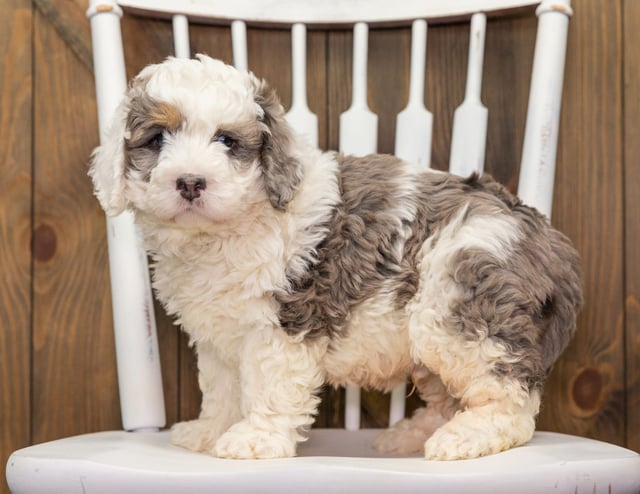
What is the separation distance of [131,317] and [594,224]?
3.33ft

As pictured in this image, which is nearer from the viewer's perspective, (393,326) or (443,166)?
(393,326)

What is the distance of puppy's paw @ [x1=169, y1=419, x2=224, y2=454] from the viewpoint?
139 centimetres

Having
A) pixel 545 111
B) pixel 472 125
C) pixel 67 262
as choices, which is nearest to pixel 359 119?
pixel 472 125

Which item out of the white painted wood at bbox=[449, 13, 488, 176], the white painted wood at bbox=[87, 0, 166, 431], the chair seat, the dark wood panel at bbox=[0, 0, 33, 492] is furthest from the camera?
the dark wood panel at bbox=[0, 0, 33, 492]

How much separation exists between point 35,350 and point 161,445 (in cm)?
58

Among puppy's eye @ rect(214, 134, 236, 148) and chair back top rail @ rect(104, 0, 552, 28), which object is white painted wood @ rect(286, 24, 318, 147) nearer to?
chair back top rail @ rect(104, 0, 552, 28)

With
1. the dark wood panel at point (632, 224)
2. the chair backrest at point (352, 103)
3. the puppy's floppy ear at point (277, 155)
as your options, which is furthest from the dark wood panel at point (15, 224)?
the dark wood panel at point (632, 224)

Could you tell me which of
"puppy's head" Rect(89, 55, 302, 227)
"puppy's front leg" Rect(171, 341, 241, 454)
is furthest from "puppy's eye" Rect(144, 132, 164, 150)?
"puppy's front leg" Rect(171, 341, 241, 454)

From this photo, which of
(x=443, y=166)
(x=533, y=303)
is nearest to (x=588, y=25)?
(x=443, y=166)

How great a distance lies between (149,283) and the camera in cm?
154

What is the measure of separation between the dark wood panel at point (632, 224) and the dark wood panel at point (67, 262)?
114 centimetres

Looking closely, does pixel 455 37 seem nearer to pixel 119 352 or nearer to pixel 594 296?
pixel 594 296

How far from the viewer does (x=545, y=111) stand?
1.58 m

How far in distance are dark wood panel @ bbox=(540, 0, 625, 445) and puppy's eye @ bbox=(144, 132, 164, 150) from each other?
36.5 inches
